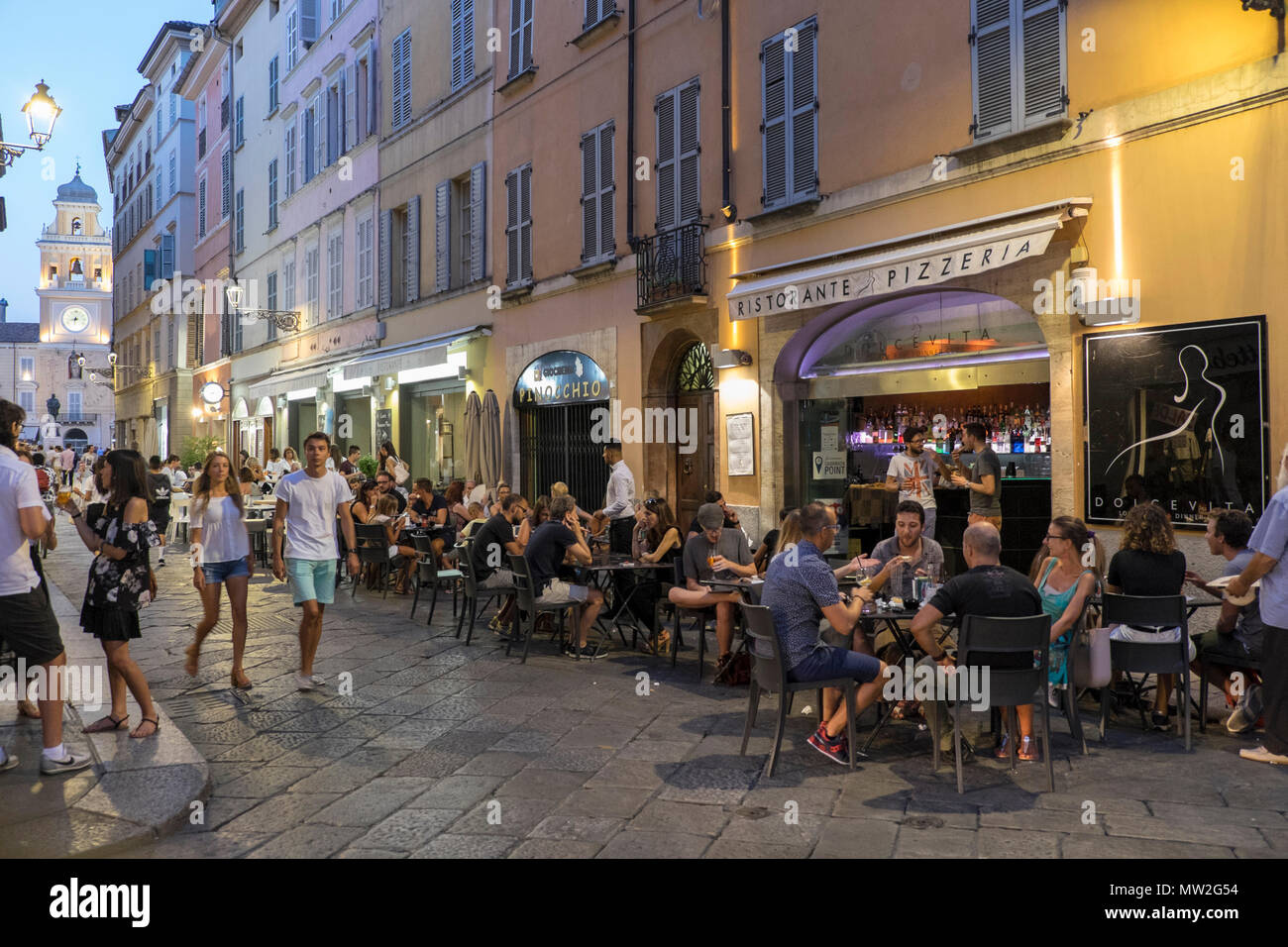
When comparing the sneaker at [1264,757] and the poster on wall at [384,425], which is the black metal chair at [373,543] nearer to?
the sneaker at [1264,757]

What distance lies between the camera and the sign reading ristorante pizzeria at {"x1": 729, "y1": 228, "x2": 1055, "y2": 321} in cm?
868

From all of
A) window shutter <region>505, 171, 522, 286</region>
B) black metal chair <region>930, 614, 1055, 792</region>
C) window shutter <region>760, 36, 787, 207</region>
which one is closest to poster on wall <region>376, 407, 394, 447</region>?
window shutter <region>505, 171, 522, 286</region>

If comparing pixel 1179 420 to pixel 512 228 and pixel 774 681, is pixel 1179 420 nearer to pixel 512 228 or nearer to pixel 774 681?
pixel 774 681

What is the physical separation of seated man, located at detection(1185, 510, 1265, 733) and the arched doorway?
682cm

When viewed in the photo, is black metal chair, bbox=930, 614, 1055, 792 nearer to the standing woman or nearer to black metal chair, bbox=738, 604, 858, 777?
black metal chair, bbox=738, 604, 858, 777

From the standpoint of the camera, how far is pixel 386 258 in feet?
69.4

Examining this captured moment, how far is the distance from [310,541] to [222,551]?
0.60 meters

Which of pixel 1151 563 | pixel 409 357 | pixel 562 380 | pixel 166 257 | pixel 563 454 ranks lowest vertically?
pixel 1151 563

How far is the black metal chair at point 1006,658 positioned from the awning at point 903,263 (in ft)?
13.7

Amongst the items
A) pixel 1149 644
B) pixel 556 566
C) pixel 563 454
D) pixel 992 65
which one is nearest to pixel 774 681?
pixel 1149 644

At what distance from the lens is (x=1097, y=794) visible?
509 centimetres

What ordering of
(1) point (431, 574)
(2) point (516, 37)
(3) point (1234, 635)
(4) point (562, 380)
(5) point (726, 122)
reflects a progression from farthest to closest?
1. (2) point (516, 37)
2. (4) point (562, 380)
3. (5) point (726, 122)
4. (1) point (431, 574)
5. (3) point (1234, 635)

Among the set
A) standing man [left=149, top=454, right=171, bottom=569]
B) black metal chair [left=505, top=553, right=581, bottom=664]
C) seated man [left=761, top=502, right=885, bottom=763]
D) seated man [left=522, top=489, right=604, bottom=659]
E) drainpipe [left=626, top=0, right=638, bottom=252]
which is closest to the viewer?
seated man [left=761, top=502, right=885, bottom=763]

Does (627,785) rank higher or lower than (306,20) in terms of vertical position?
lower
